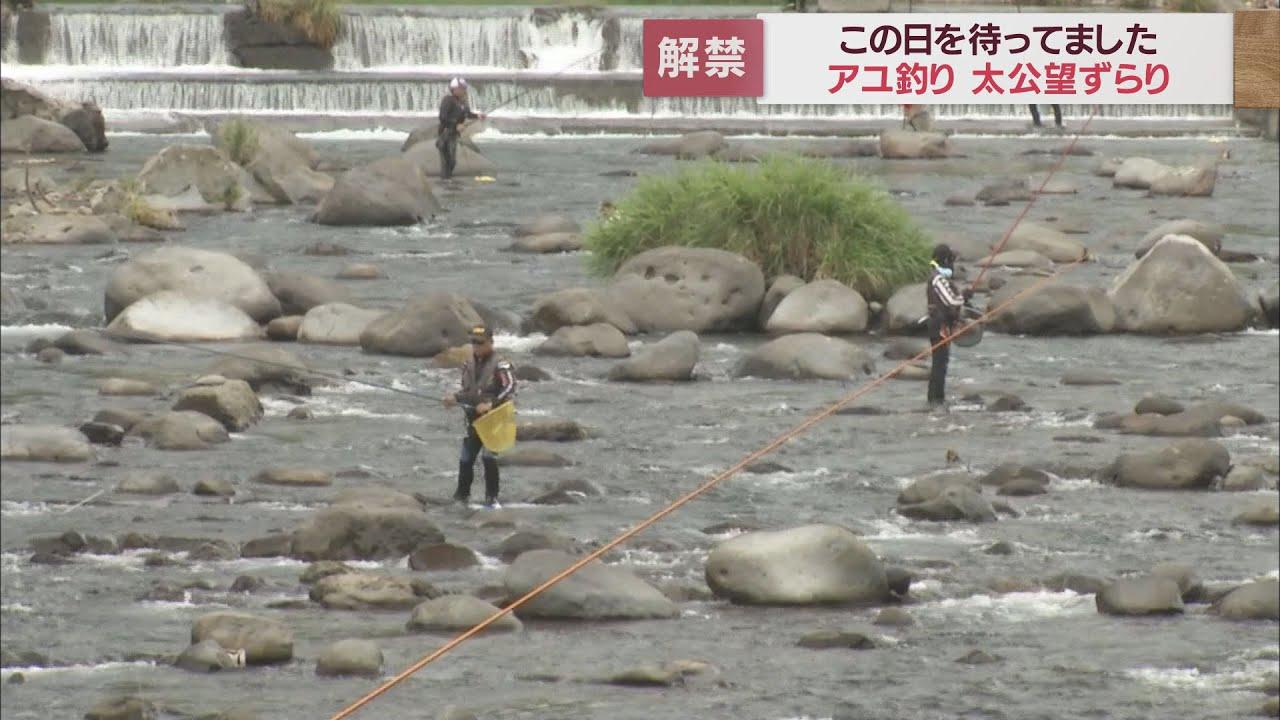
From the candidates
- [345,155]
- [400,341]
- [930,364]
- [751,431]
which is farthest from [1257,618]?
[345,155]

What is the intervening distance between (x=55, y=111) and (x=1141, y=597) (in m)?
33.0

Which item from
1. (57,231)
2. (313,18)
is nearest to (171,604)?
(57,231)

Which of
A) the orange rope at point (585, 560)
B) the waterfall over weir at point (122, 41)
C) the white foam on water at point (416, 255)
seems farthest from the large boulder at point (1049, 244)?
the waterfall over weir at point (122, 41)

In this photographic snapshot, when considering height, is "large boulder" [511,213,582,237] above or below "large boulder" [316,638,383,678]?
above

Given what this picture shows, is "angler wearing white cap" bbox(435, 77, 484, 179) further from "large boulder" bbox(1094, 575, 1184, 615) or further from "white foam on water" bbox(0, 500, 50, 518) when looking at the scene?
"large boulder" bbox(1094, 575, 1184, 615)

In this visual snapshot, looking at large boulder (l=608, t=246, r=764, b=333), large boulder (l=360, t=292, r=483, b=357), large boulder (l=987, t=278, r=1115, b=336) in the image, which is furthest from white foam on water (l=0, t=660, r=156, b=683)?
large boulder (l=987, t=278, r=1115, b=336)

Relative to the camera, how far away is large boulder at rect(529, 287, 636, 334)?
27.1 meters

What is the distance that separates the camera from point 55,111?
4600 centimetres

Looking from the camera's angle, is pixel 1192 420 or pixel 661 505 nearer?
pixel 661 505

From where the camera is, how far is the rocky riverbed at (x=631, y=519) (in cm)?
1441

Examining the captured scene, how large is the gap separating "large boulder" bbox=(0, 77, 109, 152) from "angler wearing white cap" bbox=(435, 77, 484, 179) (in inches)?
231

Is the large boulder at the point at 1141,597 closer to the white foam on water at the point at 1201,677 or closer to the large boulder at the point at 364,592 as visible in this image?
the white foam on water at the point at 1201,677
